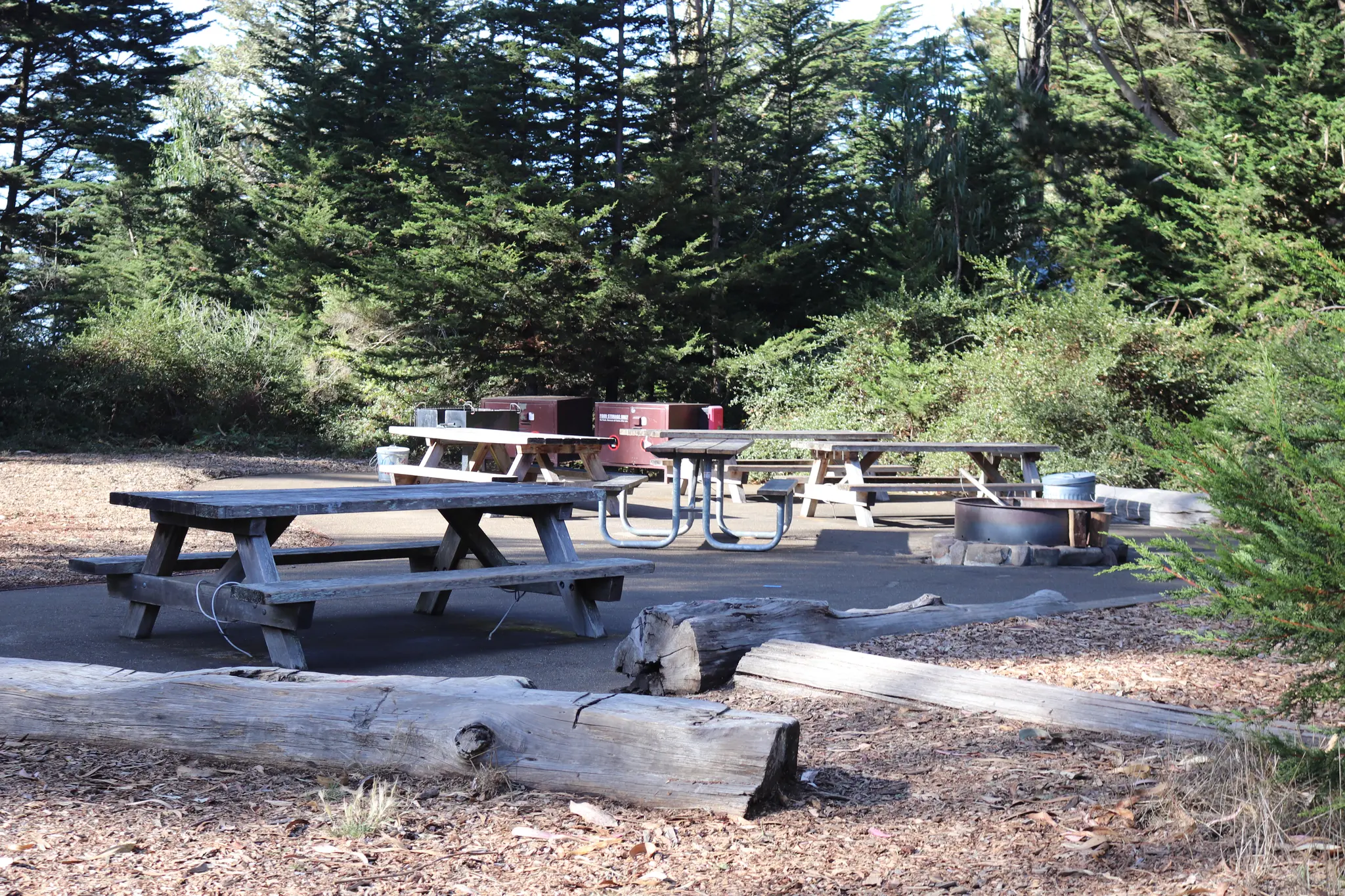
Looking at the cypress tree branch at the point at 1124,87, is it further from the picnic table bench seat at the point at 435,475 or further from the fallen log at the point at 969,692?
the fallen log at the point at 969,692

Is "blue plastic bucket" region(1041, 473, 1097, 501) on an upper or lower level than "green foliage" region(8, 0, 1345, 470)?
lower

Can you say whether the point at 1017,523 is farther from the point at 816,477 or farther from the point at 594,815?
the point at 594,815

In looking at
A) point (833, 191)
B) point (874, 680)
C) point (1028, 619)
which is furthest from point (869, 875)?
point (833, 191)

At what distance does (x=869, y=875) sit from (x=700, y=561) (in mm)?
6784

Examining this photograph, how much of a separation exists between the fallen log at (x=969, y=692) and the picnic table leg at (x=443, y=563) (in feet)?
8.74

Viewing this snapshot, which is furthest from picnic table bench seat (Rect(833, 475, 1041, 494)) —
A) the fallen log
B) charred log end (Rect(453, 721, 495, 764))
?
charred log end (Rect(453, 721, 495, 764))

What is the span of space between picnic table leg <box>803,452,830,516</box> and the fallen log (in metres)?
8.61

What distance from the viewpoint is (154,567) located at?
20.6ft

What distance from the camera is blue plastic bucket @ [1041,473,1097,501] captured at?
486 inches

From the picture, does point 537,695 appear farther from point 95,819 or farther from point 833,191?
point 833,191

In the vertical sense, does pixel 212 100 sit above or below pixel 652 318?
above

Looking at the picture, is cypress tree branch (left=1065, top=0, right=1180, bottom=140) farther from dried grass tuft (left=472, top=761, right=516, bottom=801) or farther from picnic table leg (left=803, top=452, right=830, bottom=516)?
dried grass tuft (left=472, top=761, right=516, bottom=801)

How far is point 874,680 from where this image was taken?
4.75m

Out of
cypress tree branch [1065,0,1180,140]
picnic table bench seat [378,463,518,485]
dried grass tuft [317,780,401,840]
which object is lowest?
dried grass tuft [317,780,401,840]
